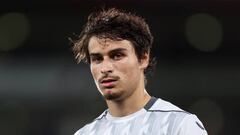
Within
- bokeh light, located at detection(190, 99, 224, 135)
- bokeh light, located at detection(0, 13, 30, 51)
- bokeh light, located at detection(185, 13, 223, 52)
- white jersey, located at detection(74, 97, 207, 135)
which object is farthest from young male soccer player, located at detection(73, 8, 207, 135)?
bokeh light, located at detection(0, 13, 30, 51)

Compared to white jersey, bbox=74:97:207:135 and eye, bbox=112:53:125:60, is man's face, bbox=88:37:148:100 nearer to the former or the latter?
eye, bbox=112:53:125:60

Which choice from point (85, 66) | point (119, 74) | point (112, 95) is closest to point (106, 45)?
point (119, 74)

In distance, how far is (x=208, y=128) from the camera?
29.6 feet

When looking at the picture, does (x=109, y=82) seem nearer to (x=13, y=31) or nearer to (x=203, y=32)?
(x=203, y=32)

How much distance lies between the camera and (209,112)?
31.0ft

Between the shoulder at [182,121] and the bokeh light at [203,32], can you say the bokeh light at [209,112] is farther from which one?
the shoulder at [182,121]

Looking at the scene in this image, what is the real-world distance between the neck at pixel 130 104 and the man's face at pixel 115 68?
48 millimetres

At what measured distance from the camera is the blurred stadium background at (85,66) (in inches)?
367

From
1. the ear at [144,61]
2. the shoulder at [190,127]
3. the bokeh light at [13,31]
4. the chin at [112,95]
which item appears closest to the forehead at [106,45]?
the ear at [144,61]

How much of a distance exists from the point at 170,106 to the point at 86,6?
615cm

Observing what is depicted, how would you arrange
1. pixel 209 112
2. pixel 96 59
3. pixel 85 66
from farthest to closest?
pixel 85 66, pixel 209 112, pixel 96 59

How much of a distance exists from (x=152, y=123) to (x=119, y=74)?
1.19ft

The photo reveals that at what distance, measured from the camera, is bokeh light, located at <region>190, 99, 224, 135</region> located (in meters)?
9.25

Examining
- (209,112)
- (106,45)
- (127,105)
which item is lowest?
(209,112)
